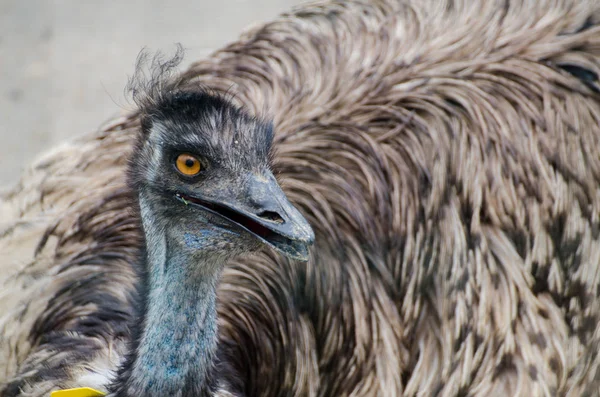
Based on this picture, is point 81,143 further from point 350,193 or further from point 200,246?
point 200,246

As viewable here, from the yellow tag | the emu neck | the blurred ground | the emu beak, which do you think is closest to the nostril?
the emu beak

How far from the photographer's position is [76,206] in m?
2.69

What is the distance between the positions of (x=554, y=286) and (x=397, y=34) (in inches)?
31.9

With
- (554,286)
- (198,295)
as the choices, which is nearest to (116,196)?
(198,295)

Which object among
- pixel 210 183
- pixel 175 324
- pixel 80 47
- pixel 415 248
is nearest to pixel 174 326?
pixel 175 324

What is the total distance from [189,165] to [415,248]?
79 centimetres

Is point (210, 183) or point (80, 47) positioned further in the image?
point (80, 47)

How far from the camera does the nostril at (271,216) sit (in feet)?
6.10

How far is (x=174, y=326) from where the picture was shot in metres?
1.96

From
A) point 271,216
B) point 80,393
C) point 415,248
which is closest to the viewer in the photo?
point 271,216

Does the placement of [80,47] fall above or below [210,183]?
above

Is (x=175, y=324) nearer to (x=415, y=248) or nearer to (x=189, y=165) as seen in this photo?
(x=189, y=165)

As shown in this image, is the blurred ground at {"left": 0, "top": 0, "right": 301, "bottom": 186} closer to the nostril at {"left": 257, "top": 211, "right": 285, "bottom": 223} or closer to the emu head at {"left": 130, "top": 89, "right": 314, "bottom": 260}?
the emu head at {"left": 130, "top": 89, "right": 314, "bottom": 260}

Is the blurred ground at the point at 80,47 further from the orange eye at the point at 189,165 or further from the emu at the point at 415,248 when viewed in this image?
the orange eye at the point at 189,165
